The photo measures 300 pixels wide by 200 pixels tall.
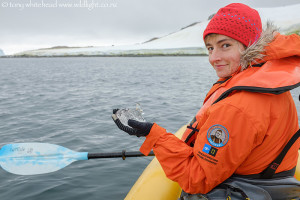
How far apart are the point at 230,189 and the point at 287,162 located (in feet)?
1.36

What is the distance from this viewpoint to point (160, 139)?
5.57ft

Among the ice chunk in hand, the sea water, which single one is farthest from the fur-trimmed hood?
the sea water

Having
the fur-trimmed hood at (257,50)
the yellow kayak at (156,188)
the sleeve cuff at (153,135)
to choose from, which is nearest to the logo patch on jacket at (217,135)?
the sleeve cuff at (153,135)

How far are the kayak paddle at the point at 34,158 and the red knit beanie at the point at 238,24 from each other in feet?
8.35

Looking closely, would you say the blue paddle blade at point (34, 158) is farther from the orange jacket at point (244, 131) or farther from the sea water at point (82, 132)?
the orange jacket at point (244, 131)

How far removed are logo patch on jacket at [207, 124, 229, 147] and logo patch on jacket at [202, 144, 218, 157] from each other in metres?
0.03

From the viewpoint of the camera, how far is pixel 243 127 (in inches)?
56.1

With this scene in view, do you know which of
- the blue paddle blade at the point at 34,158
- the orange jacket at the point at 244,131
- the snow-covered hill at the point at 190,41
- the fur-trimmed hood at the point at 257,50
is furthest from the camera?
the snow-covered hill at the point at 190,41

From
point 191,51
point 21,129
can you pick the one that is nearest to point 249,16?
point 21,129

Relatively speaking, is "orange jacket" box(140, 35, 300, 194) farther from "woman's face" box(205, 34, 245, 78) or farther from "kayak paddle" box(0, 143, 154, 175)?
"kayak paddle" box(0, 143, 154, 175)

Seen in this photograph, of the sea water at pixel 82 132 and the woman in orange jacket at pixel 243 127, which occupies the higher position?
the woman in orange jacket at pixel 243 127

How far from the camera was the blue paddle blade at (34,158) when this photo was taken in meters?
3.52

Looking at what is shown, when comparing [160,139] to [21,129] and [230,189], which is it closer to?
[230,189]

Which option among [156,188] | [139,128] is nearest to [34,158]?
[156,188]
